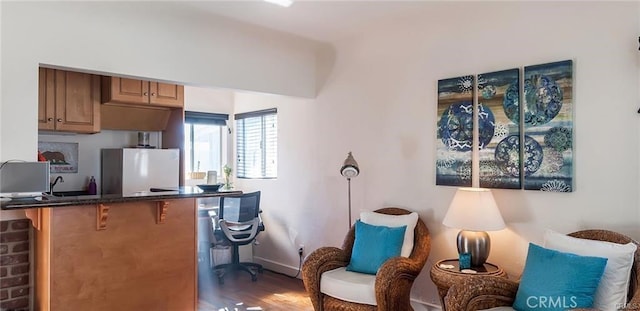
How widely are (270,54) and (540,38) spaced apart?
2.44 metres

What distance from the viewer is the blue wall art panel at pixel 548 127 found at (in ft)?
9.49

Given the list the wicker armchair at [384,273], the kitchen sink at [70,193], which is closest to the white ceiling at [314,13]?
the wicker armchair at [384,273]

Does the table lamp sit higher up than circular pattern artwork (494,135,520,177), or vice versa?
circular pattern artwork (494,135,520,177)

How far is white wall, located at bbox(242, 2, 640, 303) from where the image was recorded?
2.74m

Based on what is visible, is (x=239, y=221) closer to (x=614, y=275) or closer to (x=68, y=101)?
(x=68, y=101)

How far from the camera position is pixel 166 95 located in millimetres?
4836

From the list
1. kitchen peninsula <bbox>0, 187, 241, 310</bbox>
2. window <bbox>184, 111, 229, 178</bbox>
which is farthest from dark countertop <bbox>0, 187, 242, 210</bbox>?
window <bbox>184, 111, 229, 178</bbox>

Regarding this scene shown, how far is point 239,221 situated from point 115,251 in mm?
1726

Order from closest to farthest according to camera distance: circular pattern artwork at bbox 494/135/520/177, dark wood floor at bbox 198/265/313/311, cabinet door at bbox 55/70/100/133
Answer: circular pattern artwork at bbox 494/135/520/177 → dark wood floor at bbox 198/265/313/311 → cabinet door at bbox 55/70/100/133

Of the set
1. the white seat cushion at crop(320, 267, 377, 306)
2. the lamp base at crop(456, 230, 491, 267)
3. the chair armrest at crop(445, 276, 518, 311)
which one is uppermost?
the lamp base at crop(456, 230, 491, 267)

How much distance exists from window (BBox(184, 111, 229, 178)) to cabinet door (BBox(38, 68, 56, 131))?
1.79 m

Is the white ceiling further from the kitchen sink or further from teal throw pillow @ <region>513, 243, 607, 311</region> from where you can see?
the kitchen sink

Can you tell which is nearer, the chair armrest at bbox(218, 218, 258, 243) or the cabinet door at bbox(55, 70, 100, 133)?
the cabinet door at bbox(55, 70, 100, 133)

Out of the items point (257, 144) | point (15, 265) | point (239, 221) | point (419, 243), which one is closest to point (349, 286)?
point (419, 243)
